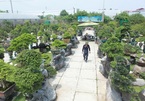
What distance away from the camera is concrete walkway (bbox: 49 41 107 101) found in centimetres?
591

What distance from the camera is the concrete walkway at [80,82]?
5.91m

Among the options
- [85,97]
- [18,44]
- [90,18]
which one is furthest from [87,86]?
[90,18]

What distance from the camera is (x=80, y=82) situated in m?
7.11

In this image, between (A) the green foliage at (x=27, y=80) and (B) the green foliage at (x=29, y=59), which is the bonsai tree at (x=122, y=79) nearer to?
(A) the green foliage at (x=27, y=80)

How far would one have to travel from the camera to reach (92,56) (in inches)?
453

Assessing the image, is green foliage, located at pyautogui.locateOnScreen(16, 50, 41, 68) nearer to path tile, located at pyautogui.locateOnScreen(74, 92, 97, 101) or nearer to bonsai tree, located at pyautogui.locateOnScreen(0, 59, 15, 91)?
bonsai tree, located at pyautogui.locateOnScreen(0, 59, 15, 91)

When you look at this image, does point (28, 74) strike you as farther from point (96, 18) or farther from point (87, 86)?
point (96, 18)

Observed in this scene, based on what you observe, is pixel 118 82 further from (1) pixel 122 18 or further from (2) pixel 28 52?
(1) pixel 122 18

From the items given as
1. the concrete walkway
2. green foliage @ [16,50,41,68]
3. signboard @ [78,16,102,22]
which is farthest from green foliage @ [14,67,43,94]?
signboard @ [78,16,102,22]

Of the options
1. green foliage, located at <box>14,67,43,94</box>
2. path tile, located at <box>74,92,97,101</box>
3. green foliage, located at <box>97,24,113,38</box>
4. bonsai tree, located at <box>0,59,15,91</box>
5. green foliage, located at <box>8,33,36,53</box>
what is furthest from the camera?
green foliage, located at <box>97,24,113,38</box>

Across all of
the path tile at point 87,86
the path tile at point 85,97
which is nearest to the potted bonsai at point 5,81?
the path tile at point 85,97

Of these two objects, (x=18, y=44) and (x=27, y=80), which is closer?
(x=27, y=80)

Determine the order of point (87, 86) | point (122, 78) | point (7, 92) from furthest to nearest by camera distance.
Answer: point (87, 86), point (7, 92), point (122, 78)

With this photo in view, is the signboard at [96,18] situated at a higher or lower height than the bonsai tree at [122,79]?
higher
